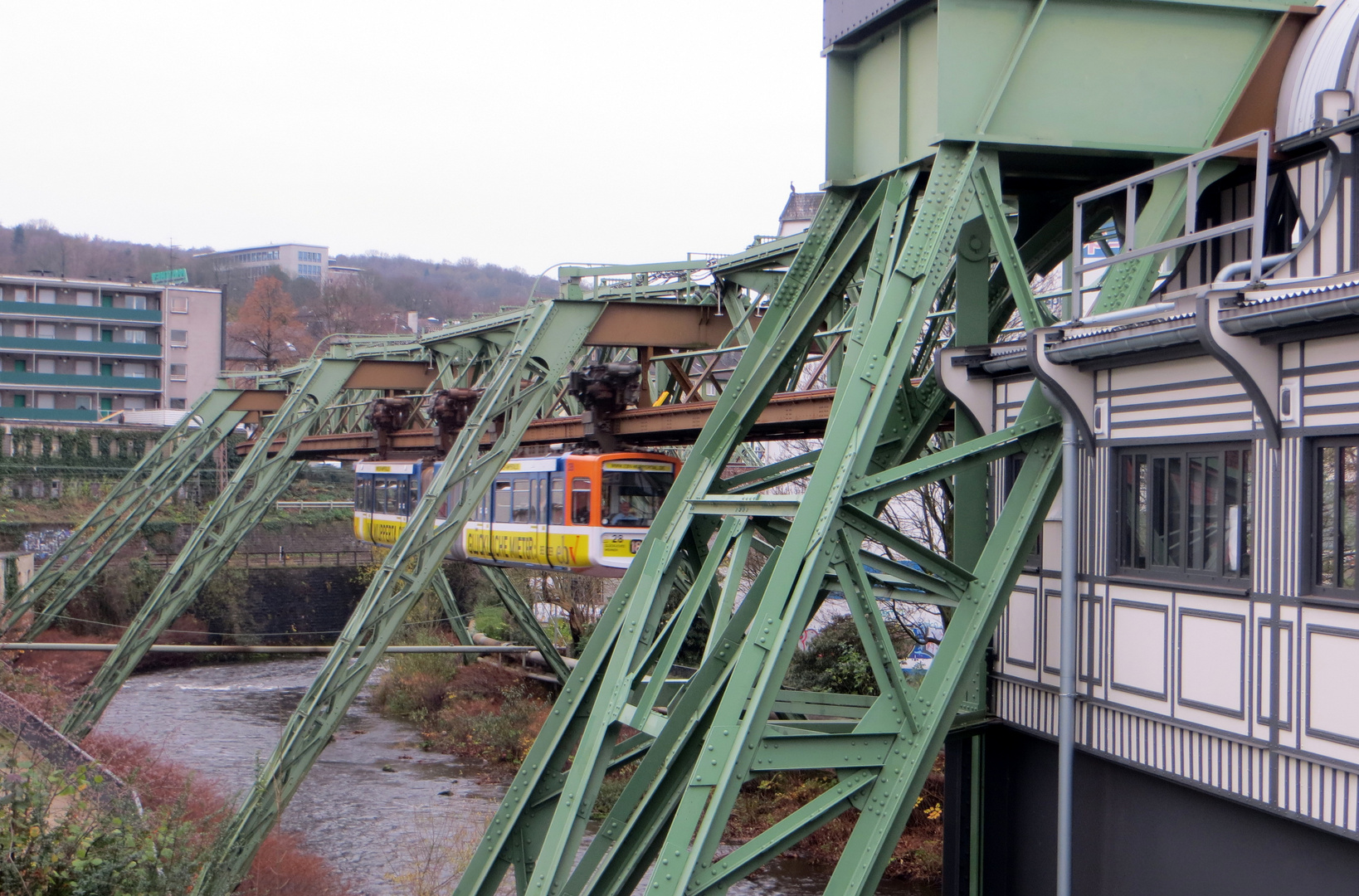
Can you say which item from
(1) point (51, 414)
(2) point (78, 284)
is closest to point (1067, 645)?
(1) point (51, 414)

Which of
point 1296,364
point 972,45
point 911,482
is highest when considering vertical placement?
point 972,45

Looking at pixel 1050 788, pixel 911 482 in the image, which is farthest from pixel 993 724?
pixel 911 482

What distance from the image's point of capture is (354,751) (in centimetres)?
3103

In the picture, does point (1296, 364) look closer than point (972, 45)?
Yes

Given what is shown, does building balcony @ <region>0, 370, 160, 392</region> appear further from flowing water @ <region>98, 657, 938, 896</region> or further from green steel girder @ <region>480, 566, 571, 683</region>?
green steel girder @ <region>480, 566, 571, 683</region>

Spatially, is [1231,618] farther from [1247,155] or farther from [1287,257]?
[1247,155]

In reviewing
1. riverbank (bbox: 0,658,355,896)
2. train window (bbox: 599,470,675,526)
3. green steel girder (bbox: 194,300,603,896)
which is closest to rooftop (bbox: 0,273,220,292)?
riverbank (bbox: 0,658,355,896)

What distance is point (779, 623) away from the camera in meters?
7.87

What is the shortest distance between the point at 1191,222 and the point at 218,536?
71.9 ft

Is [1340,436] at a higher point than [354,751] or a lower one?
higher

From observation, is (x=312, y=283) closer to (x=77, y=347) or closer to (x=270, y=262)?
(x=270, y=262)

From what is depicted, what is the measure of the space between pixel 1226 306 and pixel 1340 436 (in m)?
0.97

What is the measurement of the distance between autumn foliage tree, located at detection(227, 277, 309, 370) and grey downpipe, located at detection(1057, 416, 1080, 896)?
90213mm

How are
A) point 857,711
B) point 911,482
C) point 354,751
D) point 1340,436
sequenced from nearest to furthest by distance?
point 1340,436
point 911,482
point 857,711
point 354,751
